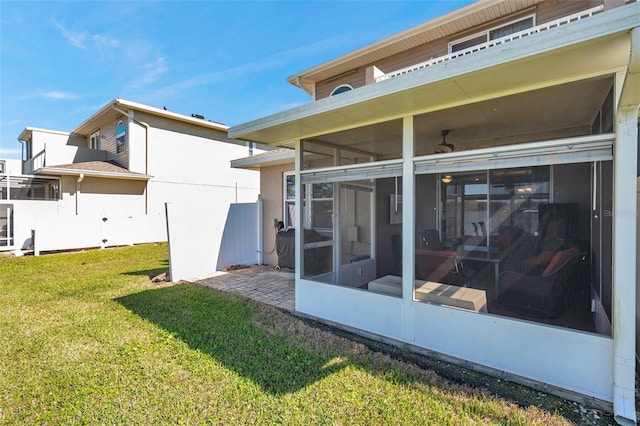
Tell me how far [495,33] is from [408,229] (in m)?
5.83

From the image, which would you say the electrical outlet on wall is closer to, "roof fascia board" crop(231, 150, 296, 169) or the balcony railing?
"roof fascia board" crop(231, 150, 296, 169)

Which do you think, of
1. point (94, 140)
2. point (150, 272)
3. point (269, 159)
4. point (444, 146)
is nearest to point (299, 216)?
point (444, 146)

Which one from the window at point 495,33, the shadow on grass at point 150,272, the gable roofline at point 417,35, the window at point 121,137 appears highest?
the gable roofline at point 417,35

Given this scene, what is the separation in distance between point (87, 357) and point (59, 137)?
720 inches

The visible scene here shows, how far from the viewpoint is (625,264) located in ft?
7.85

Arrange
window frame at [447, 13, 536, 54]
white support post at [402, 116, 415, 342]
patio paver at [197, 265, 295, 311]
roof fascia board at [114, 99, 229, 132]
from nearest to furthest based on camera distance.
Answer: white support post at [402, 116, 415, 342] < patio paver at [197, 265, 295, 311] < window frame at [447, 13, 536, 54] < roof fascia board at [114, 99, 229, 132]

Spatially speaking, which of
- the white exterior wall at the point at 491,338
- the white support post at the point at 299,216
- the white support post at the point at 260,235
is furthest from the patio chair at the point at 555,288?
the white support post at the point at 260,235

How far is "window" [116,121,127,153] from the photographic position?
1345 centimetres

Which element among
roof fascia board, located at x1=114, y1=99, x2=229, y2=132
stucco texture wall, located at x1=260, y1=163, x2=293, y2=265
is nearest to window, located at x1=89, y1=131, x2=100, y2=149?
roof fascia board, located at x1=114, y1=99, x2=229, y2=132

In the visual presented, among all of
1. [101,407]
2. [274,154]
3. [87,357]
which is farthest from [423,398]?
[274,154]

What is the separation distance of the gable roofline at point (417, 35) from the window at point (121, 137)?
878 centimetres

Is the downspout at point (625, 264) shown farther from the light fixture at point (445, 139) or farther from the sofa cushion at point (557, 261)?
the light fixture at point (445, 139)

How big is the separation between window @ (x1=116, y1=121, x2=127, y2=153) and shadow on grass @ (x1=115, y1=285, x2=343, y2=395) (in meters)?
10.4

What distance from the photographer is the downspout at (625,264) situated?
91.8 inches
